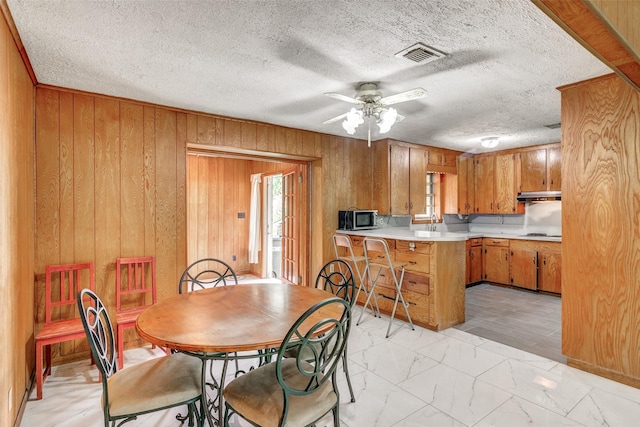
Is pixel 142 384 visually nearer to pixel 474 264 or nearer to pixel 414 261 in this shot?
pixel 414 261

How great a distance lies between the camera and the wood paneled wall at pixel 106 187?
9.41ft

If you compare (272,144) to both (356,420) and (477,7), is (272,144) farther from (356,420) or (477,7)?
(356,420)

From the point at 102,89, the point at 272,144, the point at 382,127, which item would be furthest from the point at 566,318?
the point at 102,89

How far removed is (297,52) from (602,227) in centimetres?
259

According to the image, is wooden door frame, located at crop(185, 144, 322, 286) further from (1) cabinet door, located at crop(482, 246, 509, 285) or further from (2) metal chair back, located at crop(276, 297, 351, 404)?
(1) cabinet door, located at crop(482, 246, 509, 285)

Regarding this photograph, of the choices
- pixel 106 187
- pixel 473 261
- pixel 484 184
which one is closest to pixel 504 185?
pixel 484 184

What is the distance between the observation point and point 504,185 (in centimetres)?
571

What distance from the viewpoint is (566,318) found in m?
2.79

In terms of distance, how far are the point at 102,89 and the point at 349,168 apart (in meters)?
3.04

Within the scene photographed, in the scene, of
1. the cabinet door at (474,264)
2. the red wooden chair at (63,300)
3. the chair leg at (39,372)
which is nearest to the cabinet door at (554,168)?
the cabinet door at (474,264)

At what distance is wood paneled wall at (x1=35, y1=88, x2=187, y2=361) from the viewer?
2.87m

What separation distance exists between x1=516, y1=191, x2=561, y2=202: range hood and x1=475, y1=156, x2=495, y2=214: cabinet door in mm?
478

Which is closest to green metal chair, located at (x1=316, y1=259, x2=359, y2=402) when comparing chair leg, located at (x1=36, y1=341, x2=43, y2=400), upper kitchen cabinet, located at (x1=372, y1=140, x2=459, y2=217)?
upper kitchen cabinet, located at (x1=372, y1=140, x2=459, y2=217)

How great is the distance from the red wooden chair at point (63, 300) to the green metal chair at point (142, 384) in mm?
918
